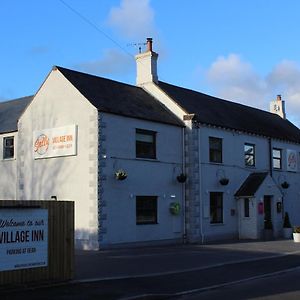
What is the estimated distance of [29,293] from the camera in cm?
1073

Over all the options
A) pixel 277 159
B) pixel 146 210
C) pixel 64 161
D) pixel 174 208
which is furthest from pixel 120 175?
pixel 277 159

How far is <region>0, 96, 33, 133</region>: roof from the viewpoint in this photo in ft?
92.0

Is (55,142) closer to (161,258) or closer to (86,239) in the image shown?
(86,239)

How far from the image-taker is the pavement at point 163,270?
11.1 metres

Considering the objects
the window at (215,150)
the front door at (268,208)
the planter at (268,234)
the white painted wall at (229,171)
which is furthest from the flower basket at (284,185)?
the window at (215,150)

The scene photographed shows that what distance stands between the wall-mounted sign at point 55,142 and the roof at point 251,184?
1004 centimetres

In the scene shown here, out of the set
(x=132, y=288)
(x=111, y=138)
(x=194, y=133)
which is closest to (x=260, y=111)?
(x=194, y=133)

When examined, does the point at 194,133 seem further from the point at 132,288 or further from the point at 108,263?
the point at 132,288

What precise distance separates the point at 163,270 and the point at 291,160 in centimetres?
2099

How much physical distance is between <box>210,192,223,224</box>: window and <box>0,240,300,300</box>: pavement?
4483 millimetres

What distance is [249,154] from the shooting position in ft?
99.0

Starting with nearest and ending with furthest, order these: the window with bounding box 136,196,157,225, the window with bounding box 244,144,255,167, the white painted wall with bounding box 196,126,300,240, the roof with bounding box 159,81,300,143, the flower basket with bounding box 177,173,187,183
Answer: the window with bounding box 136,196,157,225, the flower basket with bounding box 177,173,187,183, the white painted wall with bounding box 196,126,300,240, the roof with bounding box 159,81,300,143, the window with bounding box 244,144,255,167

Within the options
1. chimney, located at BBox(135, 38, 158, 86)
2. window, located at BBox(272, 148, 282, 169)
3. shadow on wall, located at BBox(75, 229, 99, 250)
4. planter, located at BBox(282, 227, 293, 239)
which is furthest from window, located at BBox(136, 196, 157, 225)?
window, located at BBox(272, 148, 282, 169)

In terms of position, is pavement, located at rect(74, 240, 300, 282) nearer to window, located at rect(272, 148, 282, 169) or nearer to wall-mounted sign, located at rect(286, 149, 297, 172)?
window, located at rect(272, 148, 282, 169)
